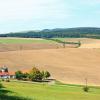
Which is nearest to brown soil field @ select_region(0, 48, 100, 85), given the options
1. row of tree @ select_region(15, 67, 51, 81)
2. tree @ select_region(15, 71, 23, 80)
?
row of tree @ select_region(15, 67, 51, 81)

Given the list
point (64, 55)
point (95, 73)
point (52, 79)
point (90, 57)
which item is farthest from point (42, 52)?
point (52, 79)

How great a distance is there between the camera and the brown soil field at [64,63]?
242 ft

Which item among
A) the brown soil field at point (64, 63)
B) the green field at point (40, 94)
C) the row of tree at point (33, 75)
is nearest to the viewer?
the green field at point (40, 94)

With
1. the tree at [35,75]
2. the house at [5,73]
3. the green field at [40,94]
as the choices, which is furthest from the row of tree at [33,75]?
the green field at [40,94]

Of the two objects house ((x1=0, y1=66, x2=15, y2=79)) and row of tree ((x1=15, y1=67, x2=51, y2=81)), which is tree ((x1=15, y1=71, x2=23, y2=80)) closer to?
row of tree ((x1=15, y1=67, x2=51, y2=81))

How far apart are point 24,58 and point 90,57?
16.8 m

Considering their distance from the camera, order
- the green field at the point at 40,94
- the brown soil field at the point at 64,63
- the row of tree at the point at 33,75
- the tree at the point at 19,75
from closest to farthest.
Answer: the green field at the point at 40,94, the row of tree at the point at 33,75, the tree at the point at 19,75, the brown soil field at the point at 64,63

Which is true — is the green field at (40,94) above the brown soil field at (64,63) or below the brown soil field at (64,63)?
above

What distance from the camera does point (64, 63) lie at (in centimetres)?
9169

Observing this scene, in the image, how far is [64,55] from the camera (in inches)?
4094

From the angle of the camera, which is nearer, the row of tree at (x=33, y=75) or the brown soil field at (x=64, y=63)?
the row of tree at (x=33, y=75)

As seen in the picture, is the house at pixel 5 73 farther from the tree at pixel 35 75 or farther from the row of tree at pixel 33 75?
the tree at pixel 35 75

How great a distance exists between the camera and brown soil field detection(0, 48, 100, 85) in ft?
242

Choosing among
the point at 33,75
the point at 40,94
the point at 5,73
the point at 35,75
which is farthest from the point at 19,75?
the point at 40,94
